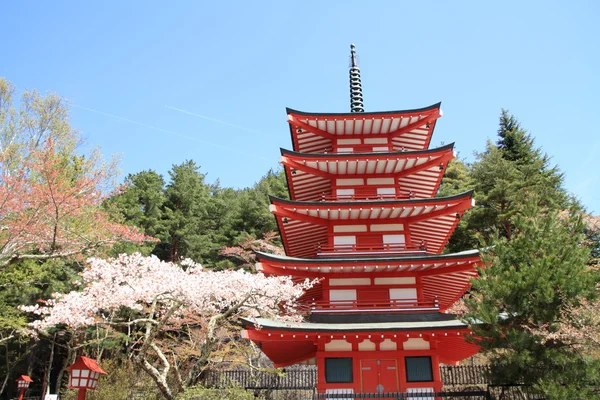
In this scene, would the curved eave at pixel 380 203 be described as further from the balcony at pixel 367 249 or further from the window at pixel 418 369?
the window at pixel 418 369

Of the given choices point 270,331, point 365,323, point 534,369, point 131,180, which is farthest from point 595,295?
point 131,180

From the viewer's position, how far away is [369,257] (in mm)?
17031

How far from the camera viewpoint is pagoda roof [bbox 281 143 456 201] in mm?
18125

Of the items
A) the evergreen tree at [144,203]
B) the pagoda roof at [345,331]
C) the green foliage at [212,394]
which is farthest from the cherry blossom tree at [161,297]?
the evergreen tree at [144,203]

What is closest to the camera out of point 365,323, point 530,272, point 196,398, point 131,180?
point 530,272

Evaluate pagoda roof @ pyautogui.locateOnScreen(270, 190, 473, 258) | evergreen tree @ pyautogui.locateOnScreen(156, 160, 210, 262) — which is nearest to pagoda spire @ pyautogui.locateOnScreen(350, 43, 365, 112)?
pagoda roof @ pyautogui.locateOnScreen(270, 190, 473, 258)

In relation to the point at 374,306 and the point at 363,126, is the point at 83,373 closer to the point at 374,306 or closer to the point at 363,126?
the point at 374,306

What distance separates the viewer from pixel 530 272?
11.7m

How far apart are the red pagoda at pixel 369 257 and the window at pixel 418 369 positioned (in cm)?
3

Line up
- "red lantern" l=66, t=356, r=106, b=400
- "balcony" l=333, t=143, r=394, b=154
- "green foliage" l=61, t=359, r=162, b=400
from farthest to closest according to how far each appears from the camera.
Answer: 1. "green foliage" l=61, t=359, r=162, b=400
2. "balcony" l=333, t=143, r=394, b=154
3. "red lantern" l=66, t=356, r=106, b=400

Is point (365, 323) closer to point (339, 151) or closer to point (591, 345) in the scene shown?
point (591, 345)

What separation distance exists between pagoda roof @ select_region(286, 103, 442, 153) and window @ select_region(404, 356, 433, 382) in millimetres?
10255

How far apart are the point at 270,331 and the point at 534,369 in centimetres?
784

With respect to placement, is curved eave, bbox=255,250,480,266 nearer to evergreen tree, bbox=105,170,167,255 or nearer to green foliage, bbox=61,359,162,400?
green foliage, bbox=61,359,162,400
